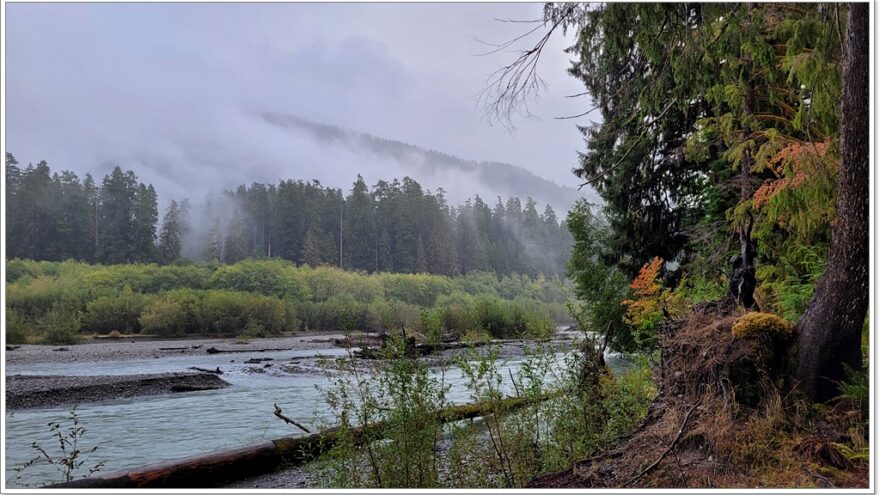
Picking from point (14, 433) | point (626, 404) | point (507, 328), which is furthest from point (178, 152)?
point (626, 404)

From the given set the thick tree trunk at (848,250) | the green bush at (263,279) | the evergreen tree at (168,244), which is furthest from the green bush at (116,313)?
the thick tree trunk at (848,250)

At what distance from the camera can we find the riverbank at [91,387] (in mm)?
10156

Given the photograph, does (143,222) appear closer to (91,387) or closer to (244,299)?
(244,299)

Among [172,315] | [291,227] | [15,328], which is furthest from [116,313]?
[291,227]

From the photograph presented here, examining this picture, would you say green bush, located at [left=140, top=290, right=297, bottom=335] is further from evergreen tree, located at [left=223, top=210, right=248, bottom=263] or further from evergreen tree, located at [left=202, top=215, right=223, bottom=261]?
evergreen tree, located at [left=202, top=215, right=223, bottom=261]

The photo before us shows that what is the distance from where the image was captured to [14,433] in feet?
24.8

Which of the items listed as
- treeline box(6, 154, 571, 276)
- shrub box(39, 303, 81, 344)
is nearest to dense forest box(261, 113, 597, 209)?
treeline box(6, 154, 571, 276)

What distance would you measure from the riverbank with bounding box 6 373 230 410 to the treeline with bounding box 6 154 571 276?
310 centimetres

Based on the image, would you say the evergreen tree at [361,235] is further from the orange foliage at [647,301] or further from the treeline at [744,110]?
the orange foliage at [647,301]

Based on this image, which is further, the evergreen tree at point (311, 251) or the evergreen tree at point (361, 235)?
the evergreen tree at point (311, 251)

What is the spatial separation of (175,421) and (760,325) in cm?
821

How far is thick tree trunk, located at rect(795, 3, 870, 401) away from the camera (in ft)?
9.34

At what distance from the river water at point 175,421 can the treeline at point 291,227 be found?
380 centimetres

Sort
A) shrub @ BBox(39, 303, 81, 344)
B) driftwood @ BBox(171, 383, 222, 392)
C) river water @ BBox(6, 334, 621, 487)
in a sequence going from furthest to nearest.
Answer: shrub @ BBox(39, 303, 81, 344) < driftwood @ BBox(171, 383, 222, 392) < river water @ BBox(6, 334, 621, 487)
